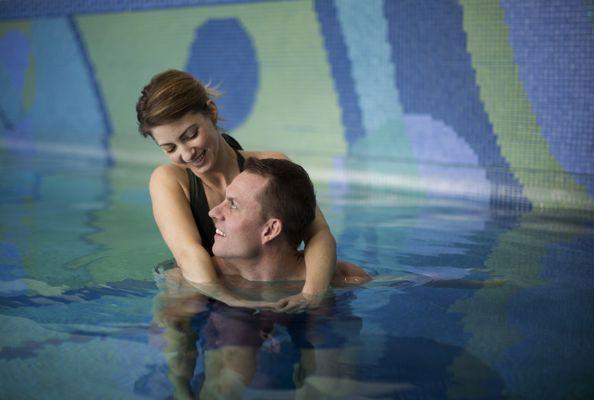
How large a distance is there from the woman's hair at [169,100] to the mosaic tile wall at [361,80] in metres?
3.91

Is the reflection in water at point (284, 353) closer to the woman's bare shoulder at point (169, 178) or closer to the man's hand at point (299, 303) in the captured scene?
the man's hand at point (299, 303)

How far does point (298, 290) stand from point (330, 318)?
271 mm

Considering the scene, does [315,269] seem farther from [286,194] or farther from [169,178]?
[169,178]

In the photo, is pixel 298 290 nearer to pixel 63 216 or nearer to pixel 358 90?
pixel 63 216

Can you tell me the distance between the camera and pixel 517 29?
668 cm

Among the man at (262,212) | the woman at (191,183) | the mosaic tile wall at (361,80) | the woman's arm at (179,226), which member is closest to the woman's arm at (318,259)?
the woman at (191,183)

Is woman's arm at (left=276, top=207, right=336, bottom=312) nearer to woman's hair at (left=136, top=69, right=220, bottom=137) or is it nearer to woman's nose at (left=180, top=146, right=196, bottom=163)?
woman's nose at (left=180, top=146, right=196, bottom=163)

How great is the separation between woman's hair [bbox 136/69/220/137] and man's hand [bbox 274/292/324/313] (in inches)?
35.9

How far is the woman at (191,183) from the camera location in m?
3.35

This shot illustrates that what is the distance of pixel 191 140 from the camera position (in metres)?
3.45

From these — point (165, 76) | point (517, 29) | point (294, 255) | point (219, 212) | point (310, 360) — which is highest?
point (517, 29)

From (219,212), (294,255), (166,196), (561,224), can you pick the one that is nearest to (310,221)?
(294,255)

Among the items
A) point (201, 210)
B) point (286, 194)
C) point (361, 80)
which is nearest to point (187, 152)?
point (201, 210)

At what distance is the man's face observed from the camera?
3293 mm
